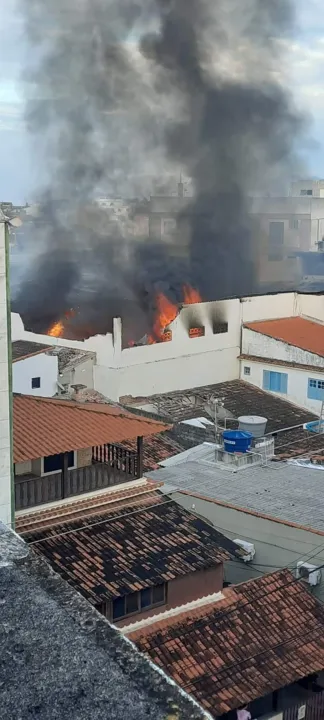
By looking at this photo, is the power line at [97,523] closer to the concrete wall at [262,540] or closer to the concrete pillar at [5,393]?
the concrete pillar at [5,393]

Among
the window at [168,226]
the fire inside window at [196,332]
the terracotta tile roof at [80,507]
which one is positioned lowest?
the terracotta tile roof at [80,507]

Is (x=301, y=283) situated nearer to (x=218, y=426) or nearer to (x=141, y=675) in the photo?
(x=218, y=426)

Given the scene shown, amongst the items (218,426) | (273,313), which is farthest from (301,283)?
(218,426)

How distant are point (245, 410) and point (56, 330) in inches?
520

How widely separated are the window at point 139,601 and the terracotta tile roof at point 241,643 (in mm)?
269

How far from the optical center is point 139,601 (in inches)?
437

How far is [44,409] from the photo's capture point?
40.9 ft

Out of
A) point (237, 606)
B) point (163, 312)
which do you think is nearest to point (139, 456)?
point (237, 606)

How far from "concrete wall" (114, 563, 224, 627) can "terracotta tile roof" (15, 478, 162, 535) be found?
153 cm

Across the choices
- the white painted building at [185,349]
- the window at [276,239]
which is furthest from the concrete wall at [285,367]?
the window at [276,239]

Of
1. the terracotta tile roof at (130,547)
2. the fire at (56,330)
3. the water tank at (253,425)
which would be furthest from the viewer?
the fire at (56,330)

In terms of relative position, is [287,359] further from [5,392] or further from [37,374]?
[5,392]

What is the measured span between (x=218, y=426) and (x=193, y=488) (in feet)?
22.2

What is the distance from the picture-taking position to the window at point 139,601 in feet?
35.6
